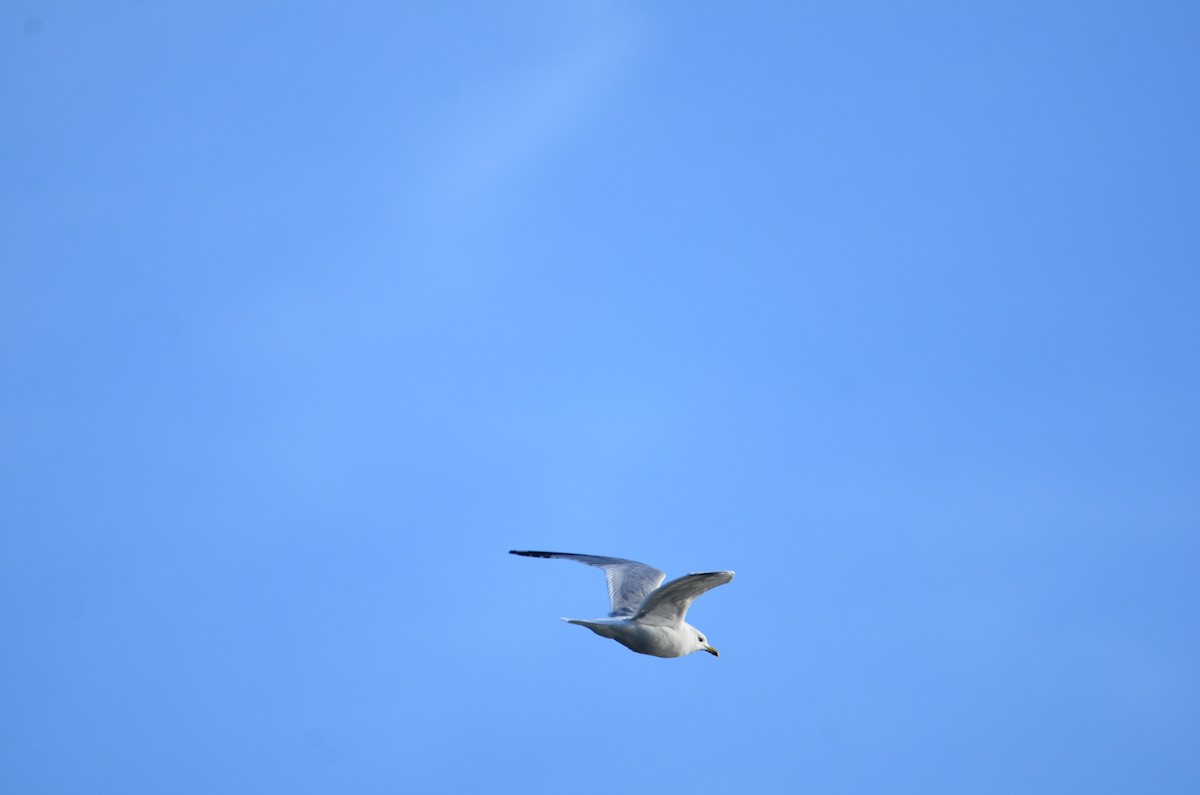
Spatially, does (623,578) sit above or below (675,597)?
A: above

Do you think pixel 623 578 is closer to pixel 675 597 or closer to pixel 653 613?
pixel 653 613

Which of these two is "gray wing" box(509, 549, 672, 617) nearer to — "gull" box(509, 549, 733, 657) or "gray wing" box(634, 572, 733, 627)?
"gull" box(509, 549, 733, 657)

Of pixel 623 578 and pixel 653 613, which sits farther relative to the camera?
pixel 623 578

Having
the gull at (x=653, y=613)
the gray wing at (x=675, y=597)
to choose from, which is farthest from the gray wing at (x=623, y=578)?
the gray wing at (x=675, y=597)

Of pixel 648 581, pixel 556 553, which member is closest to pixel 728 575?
pixel 648 581

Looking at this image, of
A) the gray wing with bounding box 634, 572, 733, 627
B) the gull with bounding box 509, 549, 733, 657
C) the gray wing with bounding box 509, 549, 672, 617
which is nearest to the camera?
the gray wing with bounding box 634, 572, 733, 627

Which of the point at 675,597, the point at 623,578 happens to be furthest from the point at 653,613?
the point at 623,578

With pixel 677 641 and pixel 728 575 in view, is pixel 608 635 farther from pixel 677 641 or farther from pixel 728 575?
pixel 728 575

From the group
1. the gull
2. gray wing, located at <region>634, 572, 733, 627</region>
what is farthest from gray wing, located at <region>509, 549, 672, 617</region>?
gray wing, located at <region>634, 572, 733, 627</region>

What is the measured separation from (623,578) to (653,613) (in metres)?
2.10

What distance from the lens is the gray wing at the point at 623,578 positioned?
18422 mm

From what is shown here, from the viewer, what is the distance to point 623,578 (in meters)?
19.2

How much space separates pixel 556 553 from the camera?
20.2 meters

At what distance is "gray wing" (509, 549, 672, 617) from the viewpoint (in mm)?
18422
